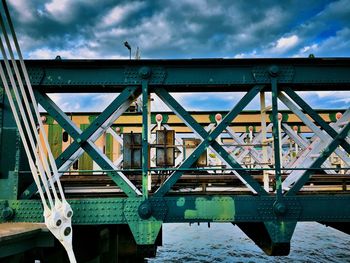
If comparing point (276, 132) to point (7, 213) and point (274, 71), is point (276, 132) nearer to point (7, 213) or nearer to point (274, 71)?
point (274, 71)

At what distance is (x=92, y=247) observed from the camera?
320 inches

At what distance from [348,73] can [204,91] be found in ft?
9.67

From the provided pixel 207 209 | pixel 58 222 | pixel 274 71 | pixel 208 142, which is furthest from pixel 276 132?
pixel 58 222

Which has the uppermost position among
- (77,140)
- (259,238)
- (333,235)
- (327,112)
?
(327,112)

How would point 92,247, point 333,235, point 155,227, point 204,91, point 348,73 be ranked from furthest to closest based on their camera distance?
point 333,235
point 92,247
point 204,91
point 348,73
point 155,227

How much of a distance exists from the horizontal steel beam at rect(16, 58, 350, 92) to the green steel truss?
2 centimetres

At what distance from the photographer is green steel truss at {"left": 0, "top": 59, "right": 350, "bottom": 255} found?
222 inches

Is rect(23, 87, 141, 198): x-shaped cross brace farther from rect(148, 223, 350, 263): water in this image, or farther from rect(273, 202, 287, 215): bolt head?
rect(148, 223, 350, 263): water

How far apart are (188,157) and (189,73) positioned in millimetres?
1730

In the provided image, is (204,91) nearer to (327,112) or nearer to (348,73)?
(348,73)

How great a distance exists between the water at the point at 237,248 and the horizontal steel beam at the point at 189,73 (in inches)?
508

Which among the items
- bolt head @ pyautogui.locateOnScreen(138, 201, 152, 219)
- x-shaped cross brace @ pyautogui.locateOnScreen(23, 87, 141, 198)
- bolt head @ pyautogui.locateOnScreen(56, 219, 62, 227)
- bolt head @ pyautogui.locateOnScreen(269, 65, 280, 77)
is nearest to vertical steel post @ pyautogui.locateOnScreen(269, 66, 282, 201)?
bolt head @ pyautogui.locateOnScreen(269, 65, 280, 77)

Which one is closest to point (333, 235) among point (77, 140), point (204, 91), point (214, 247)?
point (214, 247)

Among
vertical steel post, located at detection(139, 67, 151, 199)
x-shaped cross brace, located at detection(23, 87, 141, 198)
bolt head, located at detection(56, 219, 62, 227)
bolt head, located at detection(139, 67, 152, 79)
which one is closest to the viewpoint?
bolt head, located at detection(56, 219, 62, 227)
